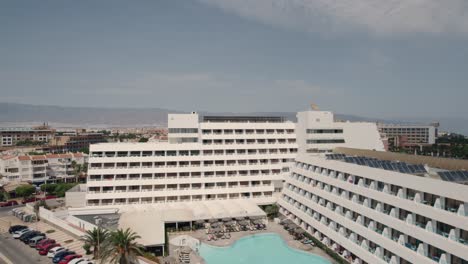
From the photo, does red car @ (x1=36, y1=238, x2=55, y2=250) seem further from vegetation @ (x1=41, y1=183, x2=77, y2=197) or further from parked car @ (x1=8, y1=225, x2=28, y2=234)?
vegetation @ (x1=41, y1=183, x2=77, y2=197)

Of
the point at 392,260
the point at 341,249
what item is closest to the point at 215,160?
the point at 341,249

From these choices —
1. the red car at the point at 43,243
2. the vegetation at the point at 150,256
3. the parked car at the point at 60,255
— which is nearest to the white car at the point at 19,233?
the red car at the point at 43,243

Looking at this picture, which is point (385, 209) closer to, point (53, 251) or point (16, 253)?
point (53, 251)

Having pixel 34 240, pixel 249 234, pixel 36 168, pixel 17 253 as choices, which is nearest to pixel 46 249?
pixel 17 253

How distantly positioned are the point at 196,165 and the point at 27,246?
1232 inches

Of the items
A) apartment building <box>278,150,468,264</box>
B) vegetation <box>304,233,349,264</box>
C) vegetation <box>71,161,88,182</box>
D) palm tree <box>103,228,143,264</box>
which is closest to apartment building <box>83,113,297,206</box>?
apartment building <box>278,150,468,264</box>

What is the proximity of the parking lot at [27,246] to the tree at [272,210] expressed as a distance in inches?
1286

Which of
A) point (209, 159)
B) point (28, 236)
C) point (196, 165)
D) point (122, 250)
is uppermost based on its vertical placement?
point (209, 159)

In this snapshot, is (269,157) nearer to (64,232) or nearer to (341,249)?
(341,249)

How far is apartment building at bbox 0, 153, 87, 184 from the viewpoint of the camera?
10056 centimetres

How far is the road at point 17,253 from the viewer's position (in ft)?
146

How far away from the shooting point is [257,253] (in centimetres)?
4794

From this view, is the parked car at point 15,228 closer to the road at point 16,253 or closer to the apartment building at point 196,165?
the road at point 16,253

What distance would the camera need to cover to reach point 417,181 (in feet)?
105
